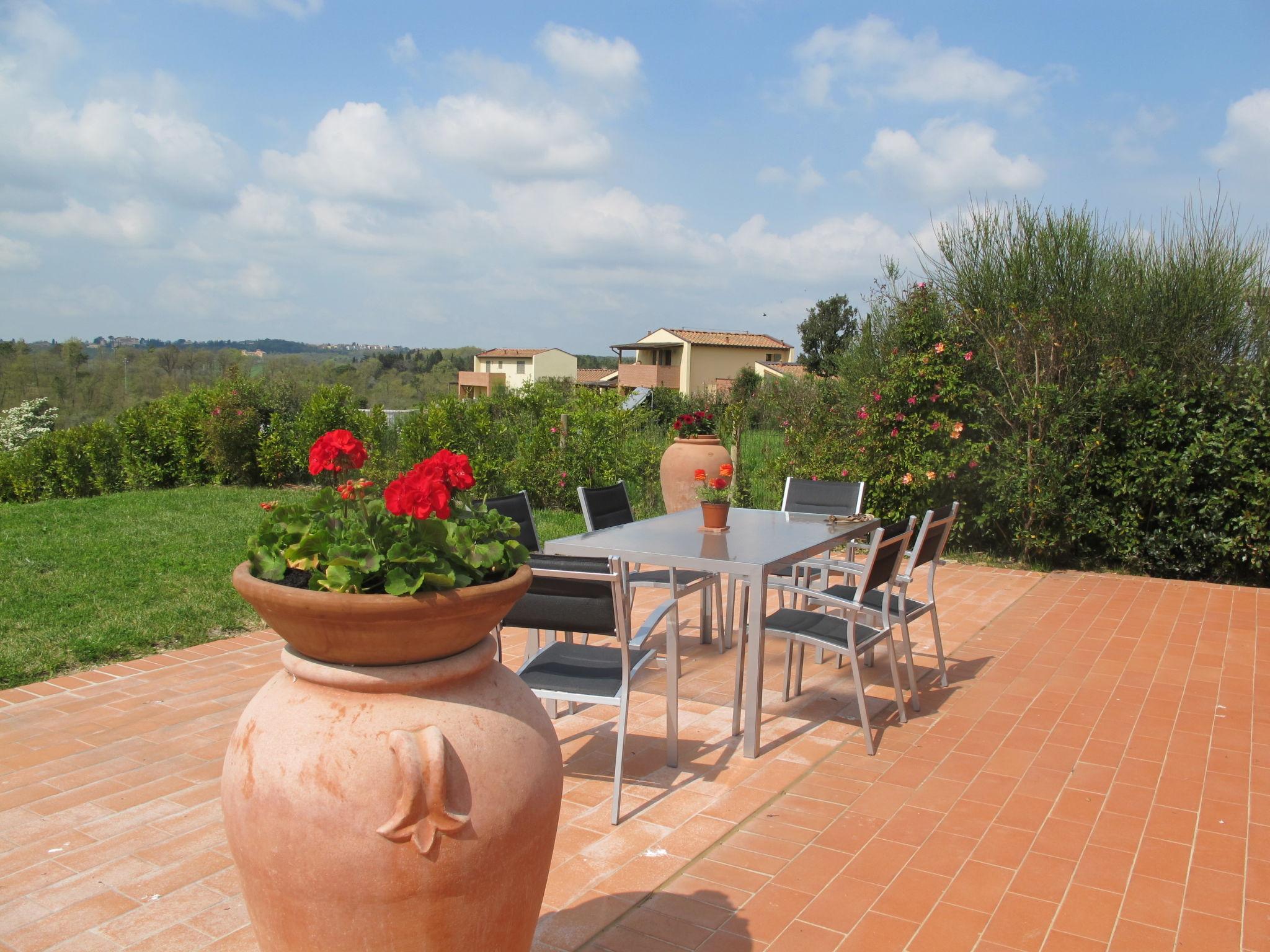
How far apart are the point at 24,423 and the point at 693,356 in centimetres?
3703

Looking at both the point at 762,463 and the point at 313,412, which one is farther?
the point at 313,412

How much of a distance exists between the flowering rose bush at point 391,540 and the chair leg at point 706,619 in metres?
3.47

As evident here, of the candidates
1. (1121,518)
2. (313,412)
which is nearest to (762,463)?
(1121,518)

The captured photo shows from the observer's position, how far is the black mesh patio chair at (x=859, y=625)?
12.3 feet

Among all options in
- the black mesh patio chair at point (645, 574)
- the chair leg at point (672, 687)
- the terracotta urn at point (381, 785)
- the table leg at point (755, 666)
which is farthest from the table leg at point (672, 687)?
the terracotta urn at point (381, 785)

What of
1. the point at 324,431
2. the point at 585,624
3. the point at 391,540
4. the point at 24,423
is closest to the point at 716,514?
the point at 585,624

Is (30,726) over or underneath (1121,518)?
underneath

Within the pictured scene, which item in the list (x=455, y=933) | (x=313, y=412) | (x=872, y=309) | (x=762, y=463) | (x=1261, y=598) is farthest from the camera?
(x=313, y=412)

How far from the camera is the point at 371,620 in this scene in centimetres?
160

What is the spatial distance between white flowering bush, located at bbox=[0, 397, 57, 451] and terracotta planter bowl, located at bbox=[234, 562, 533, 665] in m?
24.7

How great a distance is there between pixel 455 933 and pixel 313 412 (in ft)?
37.5

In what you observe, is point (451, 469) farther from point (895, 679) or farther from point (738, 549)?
point (895, 679)

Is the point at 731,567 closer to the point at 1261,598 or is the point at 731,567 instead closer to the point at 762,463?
the point at 1261,598

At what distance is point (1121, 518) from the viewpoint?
767cm
